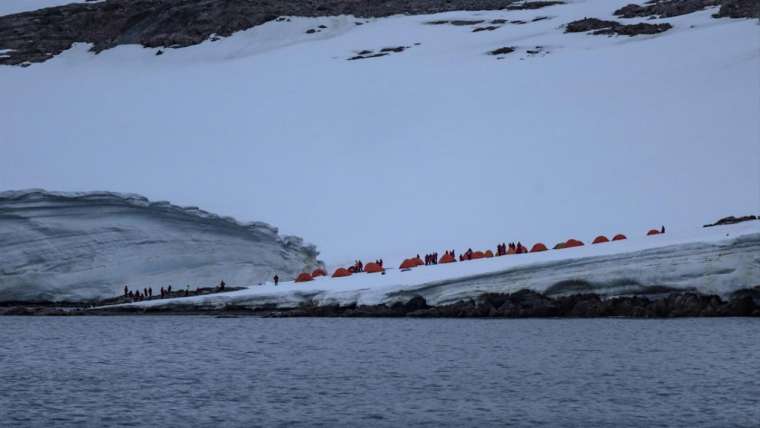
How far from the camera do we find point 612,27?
227 ft

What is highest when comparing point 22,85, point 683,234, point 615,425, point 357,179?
point 22,85

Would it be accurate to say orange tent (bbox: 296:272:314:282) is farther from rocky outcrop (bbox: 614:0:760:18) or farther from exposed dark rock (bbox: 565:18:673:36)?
rocky outcrop (bbox: 614:0:760:18)

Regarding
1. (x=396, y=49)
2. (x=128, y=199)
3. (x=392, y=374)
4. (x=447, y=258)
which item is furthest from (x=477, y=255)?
(x=396, y=49)

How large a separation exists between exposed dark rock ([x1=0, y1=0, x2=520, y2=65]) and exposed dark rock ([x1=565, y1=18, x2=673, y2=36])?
10063 mm

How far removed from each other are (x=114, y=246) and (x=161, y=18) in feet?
135

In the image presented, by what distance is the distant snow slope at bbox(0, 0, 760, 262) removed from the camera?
161 ft

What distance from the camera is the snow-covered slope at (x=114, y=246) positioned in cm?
4031

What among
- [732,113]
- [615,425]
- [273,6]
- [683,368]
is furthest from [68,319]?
[273,6]

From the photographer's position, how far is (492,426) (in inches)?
717

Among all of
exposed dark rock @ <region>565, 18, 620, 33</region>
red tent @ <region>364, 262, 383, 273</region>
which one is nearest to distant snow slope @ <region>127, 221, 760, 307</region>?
red tent @ <region>364, 262, 383, 273</region>

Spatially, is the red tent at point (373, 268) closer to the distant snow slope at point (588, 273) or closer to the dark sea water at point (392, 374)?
the distant snow slope at point (588, 273)

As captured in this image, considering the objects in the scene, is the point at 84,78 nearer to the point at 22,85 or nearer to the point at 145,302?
the point at 22,85

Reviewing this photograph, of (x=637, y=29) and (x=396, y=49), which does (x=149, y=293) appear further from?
(x=637, y=29)

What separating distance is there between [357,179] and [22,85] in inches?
900
